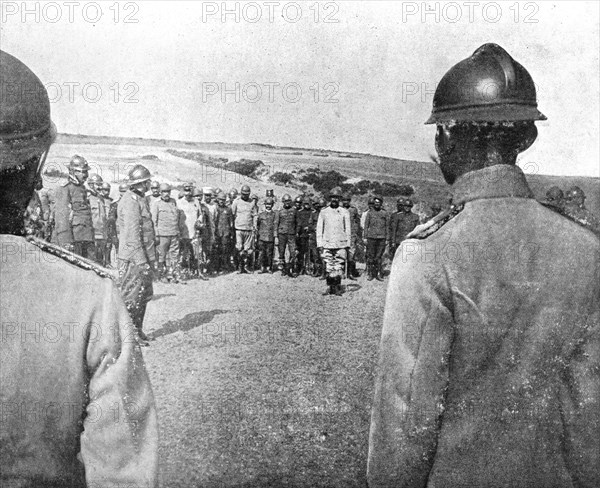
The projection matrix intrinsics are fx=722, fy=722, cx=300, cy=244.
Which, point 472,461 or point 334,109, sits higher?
point 334,109

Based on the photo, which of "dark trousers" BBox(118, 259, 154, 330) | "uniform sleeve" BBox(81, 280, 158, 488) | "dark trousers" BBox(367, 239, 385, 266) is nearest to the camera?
"uniform sleeve" BBox(81, 280, 158, 488)

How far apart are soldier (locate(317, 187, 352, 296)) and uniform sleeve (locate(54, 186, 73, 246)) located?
2.06 m

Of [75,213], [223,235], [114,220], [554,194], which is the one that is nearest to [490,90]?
[554,194]

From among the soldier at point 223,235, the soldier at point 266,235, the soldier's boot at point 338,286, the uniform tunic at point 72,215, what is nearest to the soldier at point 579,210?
the soldier's boot at point 338,286

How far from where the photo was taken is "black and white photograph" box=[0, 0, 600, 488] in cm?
178

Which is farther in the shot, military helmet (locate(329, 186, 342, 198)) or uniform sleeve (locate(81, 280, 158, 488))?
military helmet (locate(329, 186, 342, 198))

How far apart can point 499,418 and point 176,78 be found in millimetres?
2605

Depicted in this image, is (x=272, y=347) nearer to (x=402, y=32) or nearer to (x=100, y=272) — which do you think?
(x=402, y=32)

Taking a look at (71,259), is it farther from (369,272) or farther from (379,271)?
(379,271)

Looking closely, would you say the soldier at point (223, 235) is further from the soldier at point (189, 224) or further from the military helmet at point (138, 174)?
the military helmet at point (138, 174)

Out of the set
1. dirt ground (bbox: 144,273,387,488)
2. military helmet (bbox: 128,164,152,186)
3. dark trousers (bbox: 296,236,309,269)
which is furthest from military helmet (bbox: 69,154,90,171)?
dark trousers (bbox: 296,236,309,269)

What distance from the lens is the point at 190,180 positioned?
179 inches

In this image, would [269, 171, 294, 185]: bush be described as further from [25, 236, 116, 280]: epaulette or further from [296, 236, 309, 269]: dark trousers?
[25, 236, 116, 280]: epaulette

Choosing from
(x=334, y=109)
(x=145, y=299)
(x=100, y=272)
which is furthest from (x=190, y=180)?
(x=100, y=272)
